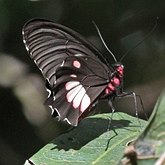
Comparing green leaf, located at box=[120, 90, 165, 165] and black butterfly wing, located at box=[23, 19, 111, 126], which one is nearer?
green leaf, located at box=[120, 90, 165, 165]

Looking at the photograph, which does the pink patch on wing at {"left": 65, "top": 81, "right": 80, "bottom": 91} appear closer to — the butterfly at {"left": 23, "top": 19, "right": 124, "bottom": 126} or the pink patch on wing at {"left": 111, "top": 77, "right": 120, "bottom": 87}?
the butterfly at {"left": 23, "top": 19, "right": 124, "bottom": 126}

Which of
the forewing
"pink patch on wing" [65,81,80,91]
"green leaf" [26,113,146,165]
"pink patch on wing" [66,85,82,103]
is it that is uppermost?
the forewing

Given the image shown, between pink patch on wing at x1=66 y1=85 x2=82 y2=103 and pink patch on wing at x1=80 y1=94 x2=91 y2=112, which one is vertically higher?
pink patch on wing at x1=66 y1=85 x2=82 y2=103

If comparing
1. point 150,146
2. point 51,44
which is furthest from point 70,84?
point 150,146

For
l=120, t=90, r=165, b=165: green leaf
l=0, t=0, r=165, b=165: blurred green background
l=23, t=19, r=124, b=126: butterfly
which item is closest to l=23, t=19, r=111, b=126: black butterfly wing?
l=23, t=19, r=124, b=126: butterfly

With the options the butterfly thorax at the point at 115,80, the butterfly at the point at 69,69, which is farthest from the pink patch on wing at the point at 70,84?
the butterfly thorax at the point at 115,80

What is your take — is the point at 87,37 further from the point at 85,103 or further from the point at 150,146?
the point at 150,146
